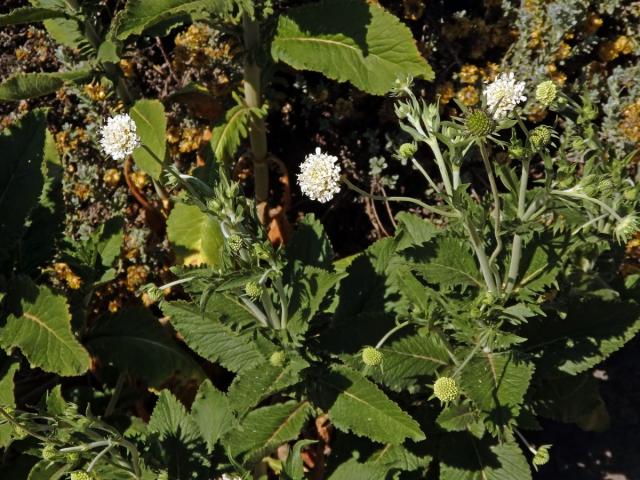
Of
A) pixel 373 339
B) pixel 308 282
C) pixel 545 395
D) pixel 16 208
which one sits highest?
pixel 16 208

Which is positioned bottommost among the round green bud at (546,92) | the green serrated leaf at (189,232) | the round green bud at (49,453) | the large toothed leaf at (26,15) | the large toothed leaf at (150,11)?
the green serrated leaf at (189,232)

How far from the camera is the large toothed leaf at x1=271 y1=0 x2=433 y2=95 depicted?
7.05 ft

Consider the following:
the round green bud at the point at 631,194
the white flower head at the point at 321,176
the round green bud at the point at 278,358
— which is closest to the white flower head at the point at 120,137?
the white flower head at the point at 321,176

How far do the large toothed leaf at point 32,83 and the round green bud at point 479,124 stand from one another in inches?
56.9

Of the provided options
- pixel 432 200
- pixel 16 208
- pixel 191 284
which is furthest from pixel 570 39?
pixel 16 208

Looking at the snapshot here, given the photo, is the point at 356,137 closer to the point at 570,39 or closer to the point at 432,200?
the point at 432,200

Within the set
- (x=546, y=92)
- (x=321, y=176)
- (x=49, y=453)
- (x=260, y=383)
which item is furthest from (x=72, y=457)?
(x=546, y=92)

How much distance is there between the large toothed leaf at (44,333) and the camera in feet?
6.27

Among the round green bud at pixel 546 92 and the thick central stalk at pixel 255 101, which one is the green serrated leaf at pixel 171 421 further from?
the round green bud at pixel 546 92

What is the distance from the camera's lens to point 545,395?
216 cm

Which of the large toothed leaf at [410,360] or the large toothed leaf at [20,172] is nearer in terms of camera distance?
the large toothed leaf at [410,360]

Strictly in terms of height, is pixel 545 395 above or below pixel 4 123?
below

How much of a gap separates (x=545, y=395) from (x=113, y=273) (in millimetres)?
1528

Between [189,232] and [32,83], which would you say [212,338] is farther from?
[32,83]
